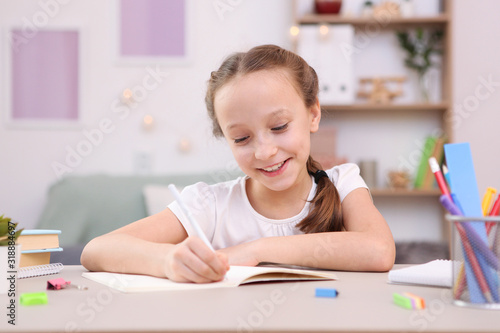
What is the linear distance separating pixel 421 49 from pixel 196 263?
8.91 feet

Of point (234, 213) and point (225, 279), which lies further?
point (234, 213)

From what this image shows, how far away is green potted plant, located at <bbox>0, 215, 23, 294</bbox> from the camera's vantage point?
80cm

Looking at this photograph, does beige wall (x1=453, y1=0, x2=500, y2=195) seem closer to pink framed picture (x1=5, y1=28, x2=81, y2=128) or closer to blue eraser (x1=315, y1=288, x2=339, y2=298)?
pink framed picture (x1=5, y1=28, x2=81, y2=128)

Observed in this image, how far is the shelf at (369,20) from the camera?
3068mm

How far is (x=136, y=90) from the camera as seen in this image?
323 cm

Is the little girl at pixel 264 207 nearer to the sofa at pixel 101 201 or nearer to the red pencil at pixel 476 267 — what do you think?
the red pencil at pixel 476 267

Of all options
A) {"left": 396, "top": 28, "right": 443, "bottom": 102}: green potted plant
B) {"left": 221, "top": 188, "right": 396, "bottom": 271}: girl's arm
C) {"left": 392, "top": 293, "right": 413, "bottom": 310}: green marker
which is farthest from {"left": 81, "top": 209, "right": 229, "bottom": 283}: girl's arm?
{"left": 396, "top": 28, "right": 443, "bottom": 102}: green potted plant

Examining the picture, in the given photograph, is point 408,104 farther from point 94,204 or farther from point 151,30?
point 94,204

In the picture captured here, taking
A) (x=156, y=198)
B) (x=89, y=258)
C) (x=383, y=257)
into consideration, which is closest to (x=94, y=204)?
(x=156, y=198)

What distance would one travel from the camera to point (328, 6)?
123 inches

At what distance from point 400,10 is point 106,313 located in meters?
2.89

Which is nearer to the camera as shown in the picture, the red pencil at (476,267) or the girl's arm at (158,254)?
the red pencil at (476,267)

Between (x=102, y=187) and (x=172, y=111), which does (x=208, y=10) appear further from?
(x=102, y=187)

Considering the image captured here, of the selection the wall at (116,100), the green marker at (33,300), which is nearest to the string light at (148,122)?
the wall at (116,100)
